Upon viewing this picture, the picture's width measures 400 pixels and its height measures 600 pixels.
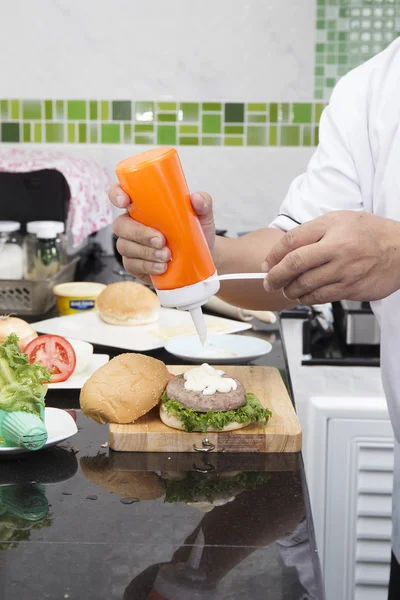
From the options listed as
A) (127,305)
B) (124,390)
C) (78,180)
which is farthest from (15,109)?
(124,390)

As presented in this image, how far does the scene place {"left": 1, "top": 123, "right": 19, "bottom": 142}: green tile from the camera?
2846 mm

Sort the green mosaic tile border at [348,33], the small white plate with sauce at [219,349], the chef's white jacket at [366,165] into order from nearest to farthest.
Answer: the chef's white jacket at [366,165] < the small white plate with sauce at [219,349] < the green mosaic tile border at [348,33]

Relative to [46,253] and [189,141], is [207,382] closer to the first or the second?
[46,253]

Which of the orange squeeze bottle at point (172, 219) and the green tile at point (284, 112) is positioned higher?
the orange squeeze bottle at point (172, 219)

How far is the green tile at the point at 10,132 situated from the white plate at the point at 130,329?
1.11 metres

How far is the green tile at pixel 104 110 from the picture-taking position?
282cm

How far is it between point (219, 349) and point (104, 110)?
1447 mm

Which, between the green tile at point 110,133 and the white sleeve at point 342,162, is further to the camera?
the green tile at point 110,133

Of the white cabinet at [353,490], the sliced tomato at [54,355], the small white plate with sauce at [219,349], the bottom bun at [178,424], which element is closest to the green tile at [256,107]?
the white cabinet at [353,490]

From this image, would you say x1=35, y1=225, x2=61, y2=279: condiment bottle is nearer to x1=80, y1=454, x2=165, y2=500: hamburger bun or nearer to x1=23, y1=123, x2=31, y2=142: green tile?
x1=23, y1=123, x2=31, y2=142: green tile

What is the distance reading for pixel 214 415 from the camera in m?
1.15

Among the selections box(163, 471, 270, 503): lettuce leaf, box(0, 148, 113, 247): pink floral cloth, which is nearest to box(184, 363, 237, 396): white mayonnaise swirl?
box(163, 471, 270, 503): lettuce leaf

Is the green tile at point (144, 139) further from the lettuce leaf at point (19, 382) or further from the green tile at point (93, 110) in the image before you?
the lettuce leaf at point (19, 382)

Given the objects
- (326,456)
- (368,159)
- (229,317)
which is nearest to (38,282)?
(229,317)
